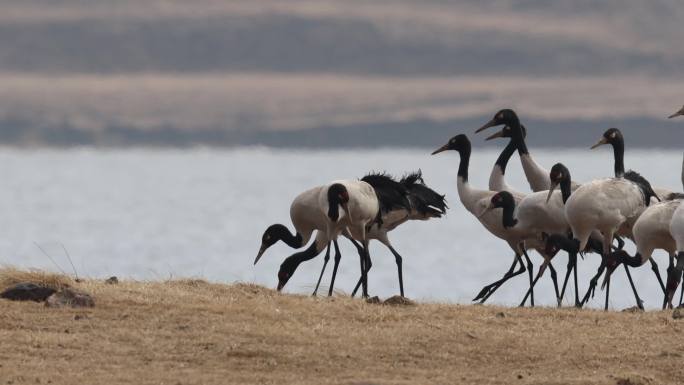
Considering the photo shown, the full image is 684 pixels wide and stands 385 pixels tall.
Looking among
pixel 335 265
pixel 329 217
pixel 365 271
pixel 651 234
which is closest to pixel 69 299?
pixel 329 217

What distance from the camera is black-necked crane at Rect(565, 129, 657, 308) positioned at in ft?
56.4

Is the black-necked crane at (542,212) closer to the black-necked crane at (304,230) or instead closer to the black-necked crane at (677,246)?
the black-necked crane at (677,246)

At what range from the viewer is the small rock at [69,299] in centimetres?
1356

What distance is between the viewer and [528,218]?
17938 mm

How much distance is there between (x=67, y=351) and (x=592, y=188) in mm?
7508

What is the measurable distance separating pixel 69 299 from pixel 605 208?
6.64 m

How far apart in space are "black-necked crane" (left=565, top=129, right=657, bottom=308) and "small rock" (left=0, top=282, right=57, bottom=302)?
6.29 metres

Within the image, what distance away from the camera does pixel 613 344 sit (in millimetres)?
13117

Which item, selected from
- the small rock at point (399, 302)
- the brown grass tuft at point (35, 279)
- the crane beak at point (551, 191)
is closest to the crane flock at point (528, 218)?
the crane beak at point (551, 191)

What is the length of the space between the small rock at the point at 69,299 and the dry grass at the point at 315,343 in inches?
3.8

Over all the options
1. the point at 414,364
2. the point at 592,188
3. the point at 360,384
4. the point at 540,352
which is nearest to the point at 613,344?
the point at 540,352

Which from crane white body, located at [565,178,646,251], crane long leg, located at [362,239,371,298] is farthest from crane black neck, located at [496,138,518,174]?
crane white body, located at [565,178,646,251]

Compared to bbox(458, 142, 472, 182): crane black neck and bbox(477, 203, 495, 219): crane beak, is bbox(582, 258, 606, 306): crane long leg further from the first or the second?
bbox(458, 142, 472, 182): crane black neck

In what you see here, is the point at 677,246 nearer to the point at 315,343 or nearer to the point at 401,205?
the point at 401,205
